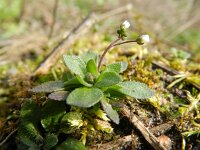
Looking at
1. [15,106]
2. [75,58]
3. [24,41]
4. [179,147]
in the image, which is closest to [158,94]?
[179,147]

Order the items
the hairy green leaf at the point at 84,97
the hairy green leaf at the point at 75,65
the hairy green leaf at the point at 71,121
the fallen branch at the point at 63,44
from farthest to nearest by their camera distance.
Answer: the fallen branch at the point at 63,44 → the hairy green leaf at the point at 75,65 → the hairy green leaf at the point at 71,121 → the hairy green leaf at the point at 84,97

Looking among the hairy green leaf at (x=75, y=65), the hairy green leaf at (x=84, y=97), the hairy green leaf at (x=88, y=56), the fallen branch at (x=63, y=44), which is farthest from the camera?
the fallen branch at (x=63, y=44)

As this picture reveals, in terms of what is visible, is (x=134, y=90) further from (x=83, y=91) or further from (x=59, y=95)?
(x=59, y=95)

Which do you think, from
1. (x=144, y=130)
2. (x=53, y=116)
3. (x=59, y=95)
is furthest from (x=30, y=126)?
(x=144, y=130)

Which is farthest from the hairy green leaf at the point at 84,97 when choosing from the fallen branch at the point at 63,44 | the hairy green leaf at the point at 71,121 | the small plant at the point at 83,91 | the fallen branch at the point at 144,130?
the fallen branch at the point at 63,44

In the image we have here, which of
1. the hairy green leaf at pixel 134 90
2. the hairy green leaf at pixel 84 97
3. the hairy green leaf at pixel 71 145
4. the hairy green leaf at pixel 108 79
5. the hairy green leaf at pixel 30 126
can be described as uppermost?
the hairy green leaf at pixel 108 79

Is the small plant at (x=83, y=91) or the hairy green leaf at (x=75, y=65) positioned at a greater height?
the hairy green leaf at (x=75, y=65)

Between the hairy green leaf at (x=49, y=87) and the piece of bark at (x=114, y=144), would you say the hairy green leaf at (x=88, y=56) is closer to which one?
the hairy green leaf at (x=49, y=87)
